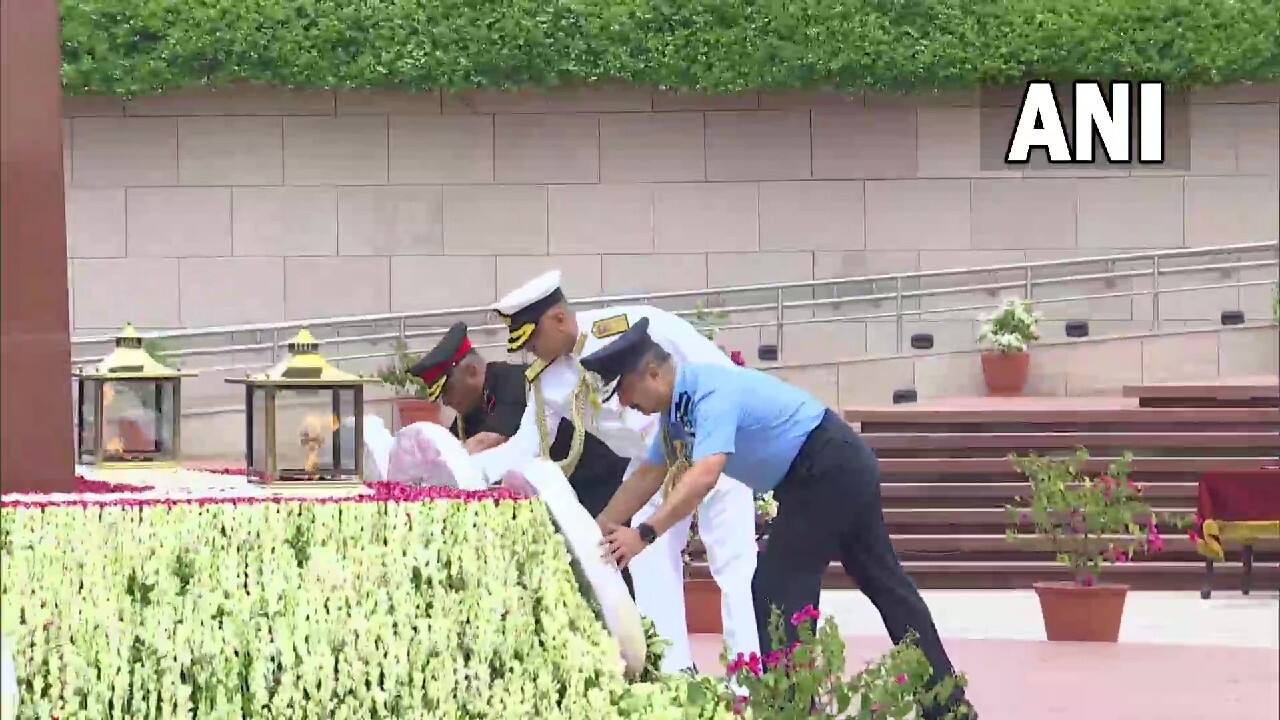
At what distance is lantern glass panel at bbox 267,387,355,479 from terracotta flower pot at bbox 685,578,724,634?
592 cm

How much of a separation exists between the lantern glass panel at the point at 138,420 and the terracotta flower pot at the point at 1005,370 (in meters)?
13.1

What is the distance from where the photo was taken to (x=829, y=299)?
2123 cm

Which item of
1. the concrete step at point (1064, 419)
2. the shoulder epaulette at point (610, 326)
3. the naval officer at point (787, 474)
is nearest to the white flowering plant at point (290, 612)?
the naval officer at point (787, 474)

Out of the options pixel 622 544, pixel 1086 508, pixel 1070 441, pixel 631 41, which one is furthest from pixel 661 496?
pixel 631 41

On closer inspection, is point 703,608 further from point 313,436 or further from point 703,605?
point 313,436

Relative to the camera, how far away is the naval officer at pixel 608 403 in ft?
26.2

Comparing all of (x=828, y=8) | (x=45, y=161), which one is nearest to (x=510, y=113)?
(x=828, y=8)

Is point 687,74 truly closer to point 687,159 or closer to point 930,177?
point 687,159

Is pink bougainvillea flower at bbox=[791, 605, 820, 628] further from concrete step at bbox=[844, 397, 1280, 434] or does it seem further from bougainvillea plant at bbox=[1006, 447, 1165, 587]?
concrete step at bbox=[844, 397, 1280, 434]

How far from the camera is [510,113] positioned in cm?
2195

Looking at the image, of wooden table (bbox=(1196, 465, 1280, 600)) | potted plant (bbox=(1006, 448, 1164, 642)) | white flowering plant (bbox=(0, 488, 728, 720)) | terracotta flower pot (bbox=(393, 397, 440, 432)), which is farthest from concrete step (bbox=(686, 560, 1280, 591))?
white flowering plant (bbox=(0, 488, 728, 720))

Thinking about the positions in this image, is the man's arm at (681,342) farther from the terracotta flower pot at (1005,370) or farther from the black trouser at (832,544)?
the terracotta flower pot at (1005,370)

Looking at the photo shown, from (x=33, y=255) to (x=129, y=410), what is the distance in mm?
1290

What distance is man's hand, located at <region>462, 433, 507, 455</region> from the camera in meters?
8.53
